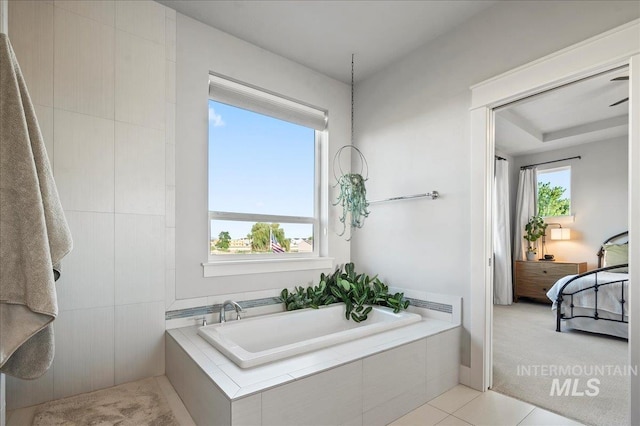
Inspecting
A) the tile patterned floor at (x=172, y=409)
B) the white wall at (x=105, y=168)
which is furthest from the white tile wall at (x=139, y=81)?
the tile patterned floor at (x=172, y=409)

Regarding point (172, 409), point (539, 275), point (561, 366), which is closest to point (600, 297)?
point (561, 366)

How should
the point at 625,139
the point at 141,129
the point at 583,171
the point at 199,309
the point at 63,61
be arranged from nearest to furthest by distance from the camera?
the point at 63,61 → the point at 141,129 → the point at 199,309 → the point at 625,139 → the point at 583,171

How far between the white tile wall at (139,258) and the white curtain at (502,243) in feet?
15.1

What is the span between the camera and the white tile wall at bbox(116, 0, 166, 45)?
210 centimetres

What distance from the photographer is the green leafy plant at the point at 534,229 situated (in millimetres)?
5027

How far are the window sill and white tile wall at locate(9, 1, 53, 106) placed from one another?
1.40m

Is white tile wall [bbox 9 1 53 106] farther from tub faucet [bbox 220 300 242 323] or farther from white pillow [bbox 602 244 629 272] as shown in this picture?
white pillow [bbox 602 244 629 272]

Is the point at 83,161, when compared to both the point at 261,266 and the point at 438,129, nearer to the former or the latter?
the point at 261,266

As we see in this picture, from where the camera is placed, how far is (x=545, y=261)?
480 centimetres

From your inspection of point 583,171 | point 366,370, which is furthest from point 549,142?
point 366,370

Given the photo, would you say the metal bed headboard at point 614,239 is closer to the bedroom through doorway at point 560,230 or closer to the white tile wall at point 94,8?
the bedroom through doorway at point 560,230

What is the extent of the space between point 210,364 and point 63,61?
1902 millimetres

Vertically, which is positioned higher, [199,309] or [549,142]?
[549,142]

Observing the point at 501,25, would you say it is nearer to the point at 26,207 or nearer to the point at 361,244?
the point at 361,244
